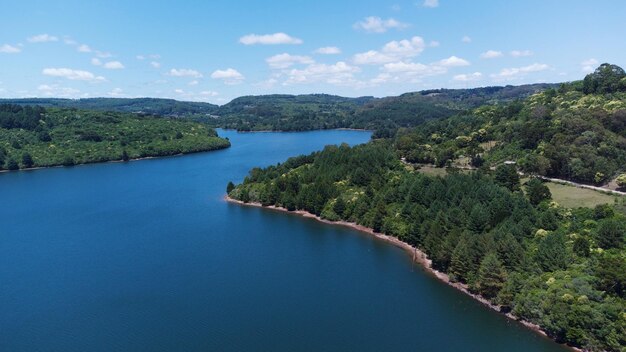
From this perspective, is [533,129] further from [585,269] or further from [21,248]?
[21,248]

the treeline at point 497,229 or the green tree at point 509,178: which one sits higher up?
the green tree at point 509,178

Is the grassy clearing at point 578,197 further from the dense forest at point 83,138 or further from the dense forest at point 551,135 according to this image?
the dense forest at point 83,138

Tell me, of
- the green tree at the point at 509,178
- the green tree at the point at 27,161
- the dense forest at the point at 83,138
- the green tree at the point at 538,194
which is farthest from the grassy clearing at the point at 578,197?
the green tree at the point at 27,161

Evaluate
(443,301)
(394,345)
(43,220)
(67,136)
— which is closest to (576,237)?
(443,301)

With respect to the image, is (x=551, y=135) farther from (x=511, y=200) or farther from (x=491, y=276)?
(x=491, y=276)

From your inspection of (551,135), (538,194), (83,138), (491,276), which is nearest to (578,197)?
(538,194)
